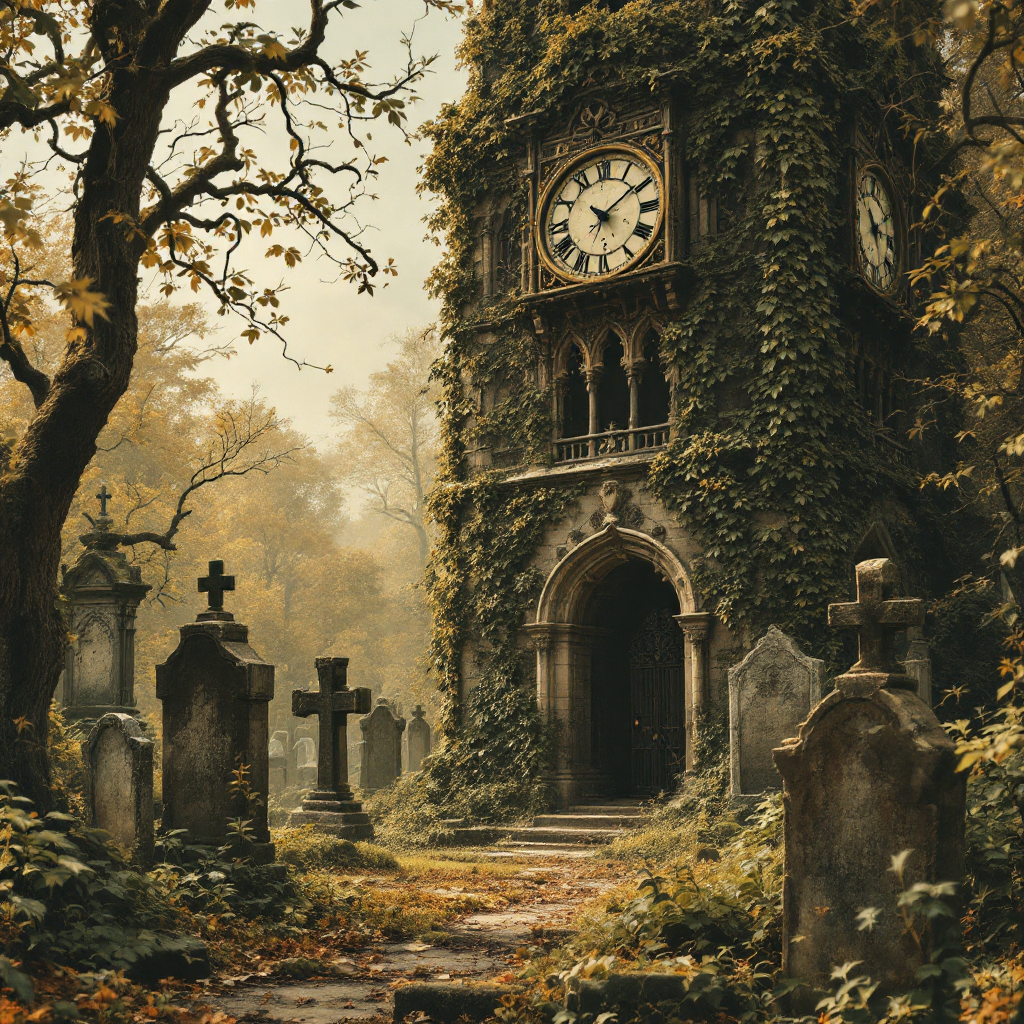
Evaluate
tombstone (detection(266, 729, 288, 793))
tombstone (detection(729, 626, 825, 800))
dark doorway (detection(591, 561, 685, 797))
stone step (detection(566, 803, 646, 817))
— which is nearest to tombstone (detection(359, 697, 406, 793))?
dark doorway (detection(591, 561, 685, 797))

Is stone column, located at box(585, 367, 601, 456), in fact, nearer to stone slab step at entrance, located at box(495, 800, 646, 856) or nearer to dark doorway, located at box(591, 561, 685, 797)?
dark doorway, located at box(591, 561, 685, 797)

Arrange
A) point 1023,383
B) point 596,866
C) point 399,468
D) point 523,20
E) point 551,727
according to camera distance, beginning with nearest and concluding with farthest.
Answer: point 596,866 → point 1023,383 → point 551,727 → point 523,20 → point 399,468

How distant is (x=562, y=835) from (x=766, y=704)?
4.79m

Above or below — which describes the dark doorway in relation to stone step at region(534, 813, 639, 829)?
above

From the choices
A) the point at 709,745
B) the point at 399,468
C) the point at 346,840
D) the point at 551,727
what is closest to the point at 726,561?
the point at 709,745

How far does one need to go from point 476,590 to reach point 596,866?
6.14 meters

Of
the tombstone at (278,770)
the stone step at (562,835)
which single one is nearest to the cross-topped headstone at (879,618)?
the stone step at (562,835)

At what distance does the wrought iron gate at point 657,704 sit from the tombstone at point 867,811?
12657mm

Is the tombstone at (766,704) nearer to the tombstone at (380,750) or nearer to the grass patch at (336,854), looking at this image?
the grass patch at (336,854)

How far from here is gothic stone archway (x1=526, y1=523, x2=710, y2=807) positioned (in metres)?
16.4

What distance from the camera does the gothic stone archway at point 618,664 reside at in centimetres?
1639

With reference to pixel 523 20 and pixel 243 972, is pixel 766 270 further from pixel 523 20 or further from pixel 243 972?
pixel 243 972

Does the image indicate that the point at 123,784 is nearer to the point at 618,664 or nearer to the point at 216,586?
the point at 216,586

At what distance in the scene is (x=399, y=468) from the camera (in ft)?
149
